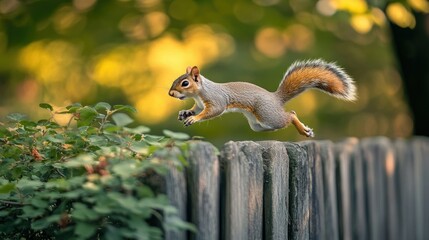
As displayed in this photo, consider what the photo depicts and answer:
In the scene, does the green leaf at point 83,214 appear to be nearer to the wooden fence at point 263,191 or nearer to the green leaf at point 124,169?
the green leaf at point 124,169

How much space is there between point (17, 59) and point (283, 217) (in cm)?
517

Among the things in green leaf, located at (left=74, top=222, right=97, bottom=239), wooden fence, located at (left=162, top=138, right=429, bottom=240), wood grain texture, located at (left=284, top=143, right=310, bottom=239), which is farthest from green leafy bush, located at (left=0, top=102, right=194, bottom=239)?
wood grain texture, located at (left=284, top=143, right=310, bottom=239)

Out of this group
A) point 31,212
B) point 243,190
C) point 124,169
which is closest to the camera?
point 124,169

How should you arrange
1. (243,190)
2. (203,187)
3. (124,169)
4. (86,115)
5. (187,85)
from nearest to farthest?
(124,169) < (203,187) < (243,190) < (86,115) < (187,85)

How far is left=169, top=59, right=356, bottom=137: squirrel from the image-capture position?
10.0 feet

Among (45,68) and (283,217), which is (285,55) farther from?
(283,217)

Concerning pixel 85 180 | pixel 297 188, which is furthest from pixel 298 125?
pixel 85 180

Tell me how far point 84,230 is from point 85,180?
21 centimetres

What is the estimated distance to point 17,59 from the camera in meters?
7.47

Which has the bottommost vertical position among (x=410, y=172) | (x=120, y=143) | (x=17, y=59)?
(x=120, y=143)

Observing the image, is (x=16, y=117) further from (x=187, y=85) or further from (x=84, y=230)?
(x=84, y=230)

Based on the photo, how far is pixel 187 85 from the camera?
3059 mm

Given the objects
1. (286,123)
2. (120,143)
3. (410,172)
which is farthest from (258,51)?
(120,143)

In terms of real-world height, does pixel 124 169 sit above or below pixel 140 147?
below
